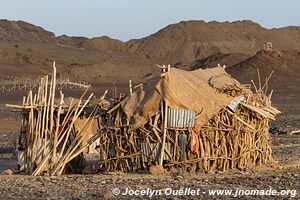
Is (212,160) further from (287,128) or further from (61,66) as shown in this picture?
(61,66)

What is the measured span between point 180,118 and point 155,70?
81.3 m

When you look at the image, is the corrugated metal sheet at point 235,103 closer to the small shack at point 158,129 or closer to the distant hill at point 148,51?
the small shack at point 158,129

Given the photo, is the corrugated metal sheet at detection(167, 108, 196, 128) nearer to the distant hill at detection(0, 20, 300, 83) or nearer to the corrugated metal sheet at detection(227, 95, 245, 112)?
the corrugated metal sheet at detection(227, 95, 245, 112)

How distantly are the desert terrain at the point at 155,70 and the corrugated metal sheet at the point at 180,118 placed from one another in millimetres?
1090

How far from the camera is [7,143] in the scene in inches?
1168

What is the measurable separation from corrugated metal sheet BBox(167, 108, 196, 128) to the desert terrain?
1.09 metres

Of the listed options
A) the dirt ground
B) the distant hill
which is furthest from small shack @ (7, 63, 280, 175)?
the distant hill

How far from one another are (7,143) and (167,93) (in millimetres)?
13051

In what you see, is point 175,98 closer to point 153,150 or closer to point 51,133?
point 153,150

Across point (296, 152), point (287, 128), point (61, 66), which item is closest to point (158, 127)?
point (296, 152)

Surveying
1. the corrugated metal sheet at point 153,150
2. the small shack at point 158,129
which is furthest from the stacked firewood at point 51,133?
the corrugated metal sheet at point 153,150

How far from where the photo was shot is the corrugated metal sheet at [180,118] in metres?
18.0

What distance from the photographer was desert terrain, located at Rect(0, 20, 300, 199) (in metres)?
15.6

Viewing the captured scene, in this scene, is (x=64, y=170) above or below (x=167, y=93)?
below
